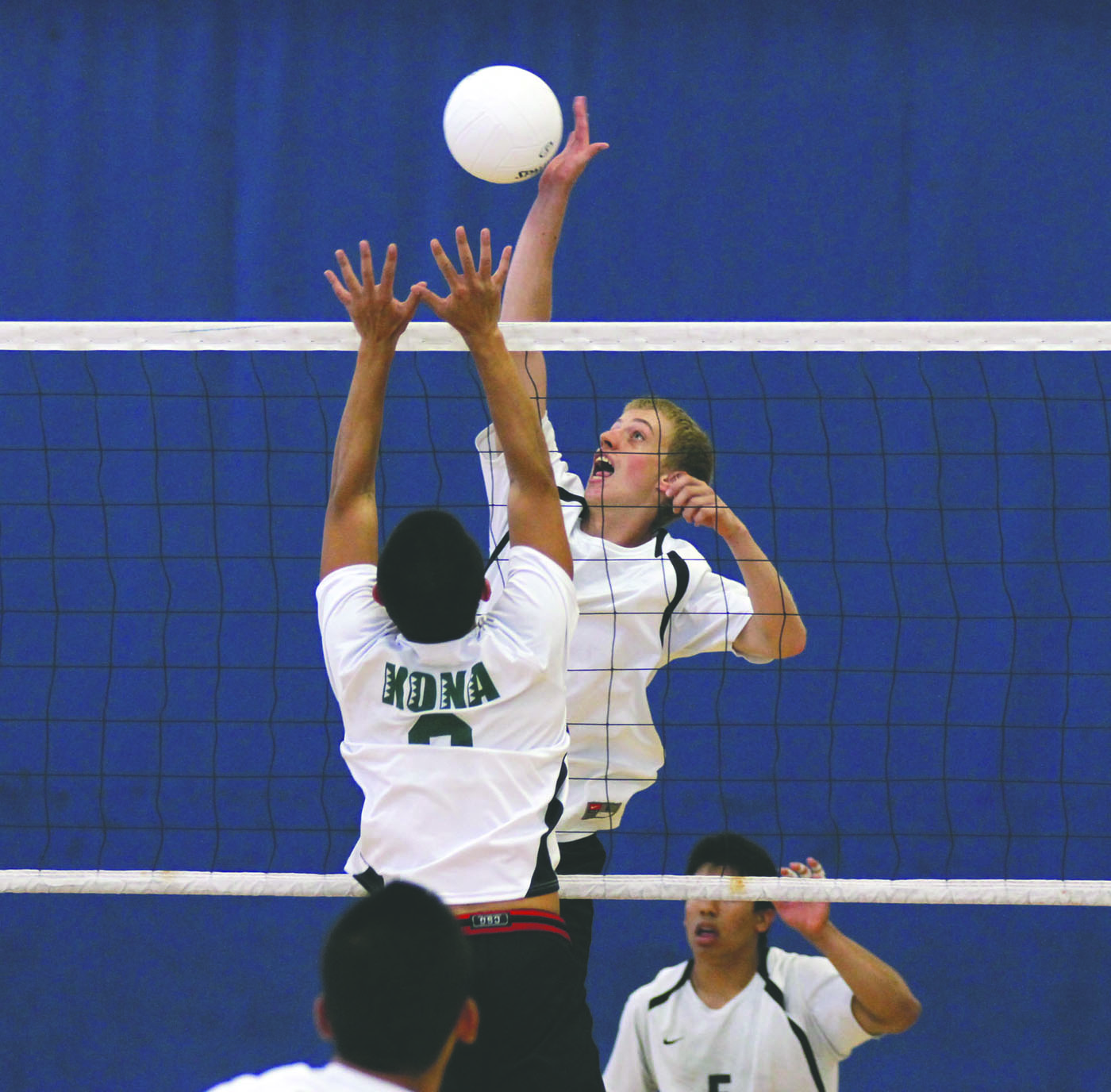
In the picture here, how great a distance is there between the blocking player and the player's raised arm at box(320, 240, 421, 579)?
5.1 inches

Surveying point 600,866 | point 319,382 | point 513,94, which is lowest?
point 600,866

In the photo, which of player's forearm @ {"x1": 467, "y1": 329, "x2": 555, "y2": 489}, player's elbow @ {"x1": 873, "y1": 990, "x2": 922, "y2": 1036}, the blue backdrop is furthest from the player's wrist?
the blue backdrop

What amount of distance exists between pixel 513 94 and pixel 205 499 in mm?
3023

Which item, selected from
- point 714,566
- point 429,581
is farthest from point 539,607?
point 714,566

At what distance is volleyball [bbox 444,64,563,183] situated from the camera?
387cm

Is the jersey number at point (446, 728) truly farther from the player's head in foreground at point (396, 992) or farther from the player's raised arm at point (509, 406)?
the player's head in foreground at point (396, 992)

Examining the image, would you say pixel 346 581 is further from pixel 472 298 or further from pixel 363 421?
pixel 472 298

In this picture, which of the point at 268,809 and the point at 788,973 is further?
the point at 268,809

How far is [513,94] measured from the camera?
3.89 m

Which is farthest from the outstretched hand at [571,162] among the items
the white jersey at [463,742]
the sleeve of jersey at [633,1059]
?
the sleeve of jersey at [633,1059]

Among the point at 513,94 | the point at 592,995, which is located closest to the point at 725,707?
the point at 592,995

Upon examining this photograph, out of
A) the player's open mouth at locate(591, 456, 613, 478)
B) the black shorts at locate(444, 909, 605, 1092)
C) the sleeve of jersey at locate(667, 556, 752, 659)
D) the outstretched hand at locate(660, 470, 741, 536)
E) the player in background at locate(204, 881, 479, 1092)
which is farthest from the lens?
the player's open mouth at locate(591, 456, 613, 478)

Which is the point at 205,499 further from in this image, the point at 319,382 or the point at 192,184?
the point at 192,184

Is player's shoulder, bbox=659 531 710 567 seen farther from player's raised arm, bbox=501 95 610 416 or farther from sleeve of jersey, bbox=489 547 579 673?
sleeve of jersey, bbox=489 547 579 673
